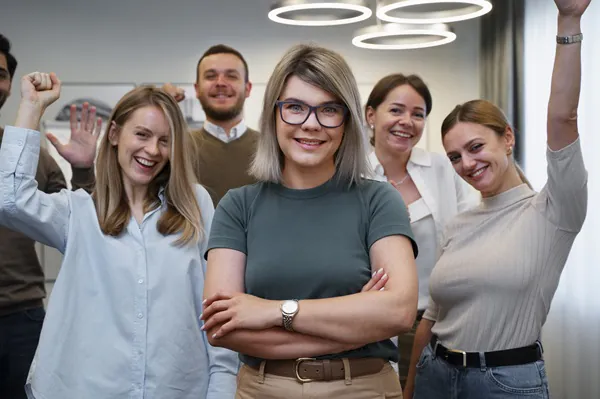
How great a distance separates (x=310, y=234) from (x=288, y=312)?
207mm

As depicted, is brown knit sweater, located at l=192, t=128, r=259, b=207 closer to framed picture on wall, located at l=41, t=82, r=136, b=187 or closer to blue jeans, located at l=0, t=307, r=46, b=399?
blue jeans, located at l=0, t=307, r=46, b=399

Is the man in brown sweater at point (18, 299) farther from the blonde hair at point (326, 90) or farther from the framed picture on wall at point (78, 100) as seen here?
the framed picture on wall at point (78, 100)

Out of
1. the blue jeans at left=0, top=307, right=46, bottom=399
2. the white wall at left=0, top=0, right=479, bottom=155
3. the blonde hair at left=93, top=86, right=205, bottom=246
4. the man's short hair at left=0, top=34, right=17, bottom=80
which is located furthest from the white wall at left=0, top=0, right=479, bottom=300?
the blonde hair at left=93, top=86, right=205, bottom=246

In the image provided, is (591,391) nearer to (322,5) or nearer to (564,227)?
(564,227)

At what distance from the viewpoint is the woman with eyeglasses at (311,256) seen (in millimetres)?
1698

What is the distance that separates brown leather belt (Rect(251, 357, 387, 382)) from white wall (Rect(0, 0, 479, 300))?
4.33m

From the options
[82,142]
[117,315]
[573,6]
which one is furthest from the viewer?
[82,142]

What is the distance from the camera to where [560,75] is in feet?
6.68

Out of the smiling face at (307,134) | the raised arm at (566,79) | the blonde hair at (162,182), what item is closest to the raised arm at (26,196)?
the blonde hair at (162,182)

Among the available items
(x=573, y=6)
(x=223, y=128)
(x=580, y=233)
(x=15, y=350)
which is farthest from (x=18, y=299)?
(x=580, y=233)

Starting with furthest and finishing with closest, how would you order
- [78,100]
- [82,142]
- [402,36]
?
[78,100] → [402,36] → [82,142]

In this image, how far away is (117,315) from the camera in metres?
2.14

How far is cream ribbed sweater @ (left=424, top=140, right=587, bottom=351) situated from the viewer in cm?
217

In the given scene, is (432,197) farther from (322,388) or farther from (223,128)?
(322,388)
